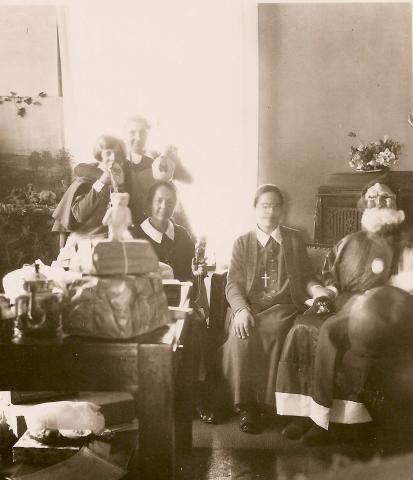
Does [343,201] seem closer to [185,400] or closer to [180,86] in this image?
[180,86]

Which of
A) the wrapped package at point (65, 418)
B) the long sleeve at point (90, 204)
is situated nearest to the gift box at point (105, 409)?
the wrapped package at point (65, 418)

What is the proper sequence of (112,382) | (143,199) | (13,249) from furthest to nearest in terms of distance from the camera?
(13,249)
(143,199)
(112,382)

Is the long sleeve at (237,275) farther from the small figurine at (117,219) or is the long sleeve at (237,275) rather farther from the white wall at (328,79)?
the small figurine at (117,219)

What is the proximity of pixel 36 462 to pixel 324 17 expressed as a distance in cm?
254

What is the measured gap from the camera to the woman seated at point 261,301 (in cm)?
247

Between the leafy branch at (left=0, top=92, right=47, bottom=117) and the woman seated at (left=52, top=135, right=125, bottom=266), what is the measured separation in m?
0.43

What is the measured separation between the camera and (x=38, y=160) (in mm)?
2859

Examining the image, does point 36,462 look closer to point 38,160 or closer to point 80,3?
point 38,160

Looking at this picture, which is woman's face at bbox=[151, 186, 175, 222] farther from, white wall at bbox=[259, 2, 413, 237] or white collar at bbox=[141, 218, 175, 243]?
white wall at bbox=[259, 2, 413, 237]

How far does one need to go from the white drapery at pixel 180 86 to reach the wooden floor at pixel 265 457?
2.91 ft

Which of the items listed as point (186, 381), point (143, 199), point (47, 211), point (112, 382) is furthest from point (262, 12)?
point (112, 382)

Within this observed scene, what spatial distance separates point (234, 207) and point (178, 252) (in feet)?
1.25

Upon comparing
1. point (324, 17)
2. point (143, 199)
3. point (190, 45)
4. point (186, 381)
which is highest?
point (324, 17)

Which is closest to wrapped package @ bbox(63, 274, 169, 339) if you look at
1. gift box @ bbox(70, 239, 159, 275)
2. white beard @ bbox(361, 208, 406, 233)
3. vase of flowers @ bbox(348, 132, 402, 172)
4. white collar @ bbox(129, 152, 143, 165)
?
gift box @ bbox(70, 239, 159, 275)
